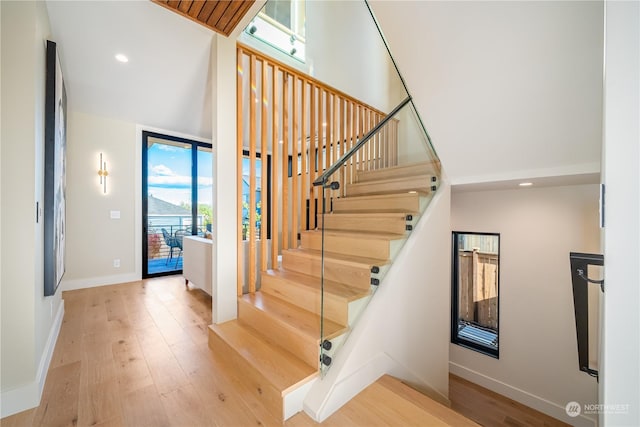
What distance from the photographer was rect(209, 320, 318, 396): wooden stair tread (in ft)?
4.90

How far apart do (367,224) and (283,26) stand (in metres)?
3.85

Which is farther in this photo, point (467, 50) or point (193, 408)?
point (467, 50)

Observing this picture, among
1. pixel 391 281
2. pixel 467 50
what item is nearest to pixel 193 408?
pixel 391 281

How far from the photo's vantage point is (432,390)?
2.41 meters

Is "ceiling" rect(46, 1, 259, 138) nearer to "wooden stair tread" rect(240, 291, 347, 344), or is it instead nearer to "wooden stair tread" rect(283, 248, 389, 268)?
"wooden stair tread" rect(283, 248, 389, 268)

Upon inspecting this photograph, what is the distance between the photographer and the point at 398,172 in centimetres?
298

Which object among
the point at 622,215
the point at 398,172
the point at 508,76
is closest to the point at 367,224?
the point at 398,172

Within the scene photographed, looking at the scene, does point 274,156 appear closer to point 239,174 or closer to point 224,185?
point 239,174

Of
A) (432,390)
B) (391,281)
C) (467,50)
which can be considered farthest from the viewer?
(432,390)

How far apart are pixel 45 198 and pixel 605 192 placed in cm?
298

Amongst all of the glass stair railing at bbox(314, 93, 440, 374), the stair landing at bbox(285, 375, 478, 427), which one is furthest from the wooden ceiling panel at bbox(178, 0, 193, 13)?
the stair landing at bbox(285, 375, 478, 427)

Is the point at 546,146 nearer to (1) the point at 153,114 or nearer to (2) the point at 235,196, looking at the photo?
(2) the point at 235,196

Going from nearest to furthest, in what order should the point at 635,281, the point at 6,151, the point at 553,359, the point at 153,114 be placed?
the point at 635,281 → the point at 6,151 → the point at 553,359 → the point at 153,114

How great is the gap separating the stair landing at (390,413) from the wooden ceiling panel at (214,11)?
115 inches
